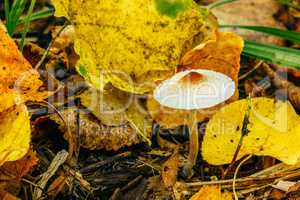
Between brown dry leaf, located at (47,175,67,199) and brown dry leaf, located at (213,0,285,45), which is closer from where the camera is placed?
brown dry leaf, located at (47,175,67,199)

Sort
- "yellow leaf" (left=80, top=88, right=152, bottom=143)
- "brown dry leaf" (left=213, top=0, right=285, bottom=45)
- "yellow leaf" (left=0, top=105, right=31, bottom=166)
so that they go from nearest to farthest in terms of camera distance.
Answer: "yellow leaf" (left=0, top=105, right=31, bottom=166), "yellow leaf" (left=80, top=88, right=152, bottom=143), "brown dry leaf" (left=213, top=0, right=285, bottom=45)

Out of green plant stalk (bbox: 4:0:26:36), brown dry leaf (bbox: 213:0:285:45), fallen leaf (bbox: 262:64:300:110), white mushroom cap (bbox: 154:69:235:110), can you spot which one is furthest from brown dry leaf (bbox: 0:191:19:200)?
brown dry leaf (bbox: 213:0:285:45)

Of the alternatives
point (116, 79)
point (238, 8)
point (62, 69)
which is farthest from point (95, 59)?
point (238, 8)

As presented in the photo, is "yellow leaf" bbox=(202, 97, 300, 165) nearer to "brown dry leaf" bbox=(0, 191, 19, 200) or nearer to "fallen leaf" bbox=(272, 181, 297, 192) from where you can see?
"fallen leaf" bbox=(272, 181, 297, 192)

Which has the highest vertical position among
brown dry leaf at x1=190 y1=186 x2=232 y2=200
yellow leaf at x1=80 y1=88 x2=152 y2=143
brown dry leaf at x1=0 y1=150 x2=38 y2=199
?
yellow leaf at x1=80 y1=88 x2=152 y2=143

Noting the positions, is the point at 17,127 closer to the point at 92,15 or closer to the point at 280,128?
the point at 92,15

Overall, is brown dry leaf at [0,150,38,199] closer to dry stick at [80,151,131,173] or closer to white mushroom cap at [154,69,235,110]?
dry stick at [80,151,131,173]

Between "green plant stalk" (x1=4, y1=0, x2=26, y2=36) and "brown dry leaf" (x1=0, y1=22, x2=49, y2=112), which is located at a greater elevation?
"green plant stalk" (x1=4, y1=0, x2=26, y2=36)

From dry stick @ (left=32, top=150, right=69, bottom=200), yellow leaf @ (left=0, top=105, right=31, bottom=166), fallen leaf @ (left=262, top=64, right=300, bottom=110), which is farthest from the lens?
fallen leaf @ (left=262, top=64, right=300, bottom=110)
